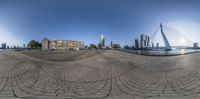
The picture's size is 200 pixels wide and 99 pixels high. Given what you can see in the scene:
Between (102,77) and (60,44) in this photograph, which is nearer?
(60,44)

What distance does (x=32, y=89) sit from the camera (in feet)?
5.83

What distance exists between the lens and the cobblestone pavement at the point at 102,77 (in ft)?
5.78

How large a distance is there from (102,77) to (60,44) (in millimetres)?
717

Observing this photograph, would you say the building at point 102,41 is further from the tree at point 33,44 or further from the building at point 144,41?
the tree at point 33,44

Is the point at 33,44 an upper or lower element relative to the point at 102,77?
upper

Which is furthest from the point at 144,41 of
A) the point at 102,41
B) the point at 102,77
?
the point at 102,77

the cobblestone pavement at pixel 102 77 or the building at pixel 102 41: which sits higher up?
the building at pixel 102 41

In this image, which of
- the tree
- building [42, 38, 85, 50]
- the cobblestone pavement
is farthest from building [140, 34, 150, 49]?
the tree

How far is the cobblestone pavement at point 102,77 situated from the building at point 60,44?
25 cm

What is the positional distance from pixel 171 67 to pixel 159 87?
1.10 ft

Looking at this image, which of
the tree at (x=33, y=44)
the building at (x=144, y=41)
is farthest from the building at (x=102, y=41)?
the tree at (x=33, y=44)

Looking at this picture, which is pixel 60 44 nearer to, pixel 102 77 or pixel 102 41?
pixel 102 41

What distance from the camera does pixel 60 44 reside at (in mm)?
1744

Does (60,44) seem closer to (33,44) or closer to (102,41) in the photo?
(33,44)
